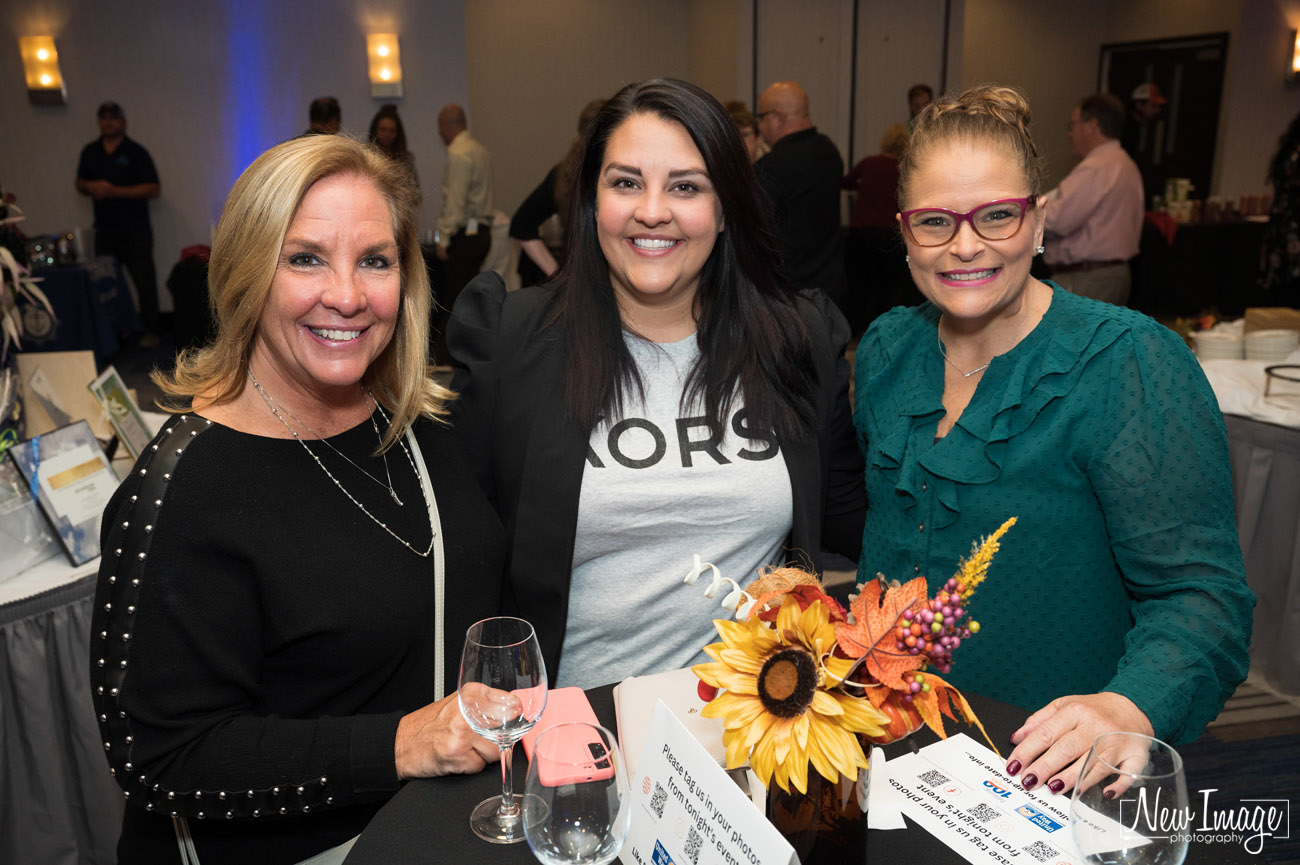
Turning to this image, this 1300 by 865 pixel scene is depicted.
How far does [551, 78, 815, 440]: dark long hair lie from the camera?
5.32ft

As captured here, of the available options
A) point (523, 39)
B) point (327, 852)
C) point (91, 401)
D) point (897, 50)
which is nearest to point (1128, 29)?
point (897, 50)

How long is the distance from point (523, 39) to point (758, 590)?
11.0 metres

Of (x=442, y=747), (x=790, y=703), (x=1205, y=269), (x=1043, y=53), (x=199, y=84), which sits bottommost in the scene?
(x=1205, y=269)

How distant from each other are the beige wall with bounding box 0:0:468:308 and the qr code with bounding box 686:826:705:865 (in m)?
8.63

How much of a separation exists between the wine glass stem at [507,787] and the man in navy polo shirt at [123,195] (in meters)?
8.54

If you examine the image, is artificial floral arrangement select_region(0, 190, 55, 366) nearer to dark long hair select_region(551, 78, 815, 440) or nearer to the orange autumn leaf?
dark long hair select_region(551, 78, 815, 440)

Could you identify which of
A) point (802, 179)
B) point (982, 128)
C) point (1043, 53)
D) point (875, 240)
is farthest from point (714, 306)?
point (1043, 53)

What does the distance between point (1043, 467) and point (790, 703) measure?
2.41ft

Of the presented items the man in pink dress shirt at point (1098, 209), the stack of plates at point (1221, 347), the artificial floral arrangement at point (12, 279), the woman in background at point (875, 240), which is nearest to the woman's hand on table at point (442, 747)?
the artificial floral arrangement at point (12, 279)

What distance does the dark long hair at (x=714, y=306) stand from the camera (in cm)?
162

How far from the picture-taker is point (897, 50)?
9.49 m

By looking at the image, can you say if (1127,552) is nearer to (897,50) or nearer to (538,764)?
(538,764)

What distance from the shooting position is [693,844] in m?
0.90

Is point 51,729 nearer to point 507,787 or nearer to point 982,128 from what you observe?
point 507,787
